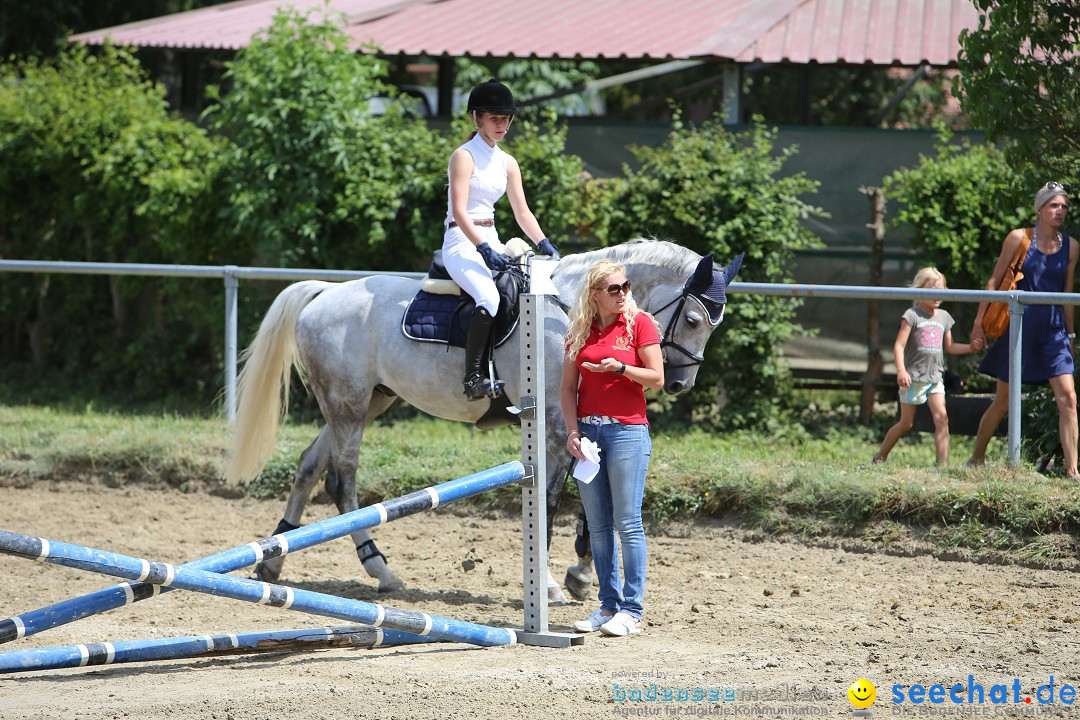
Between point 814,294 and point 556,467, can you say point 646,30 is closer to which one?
point 814,294

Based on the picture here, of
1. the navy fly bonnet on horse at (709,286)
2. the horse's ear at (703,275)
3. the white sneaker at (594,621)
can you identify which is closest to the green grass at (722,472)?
the navy fly bonnet on horse at (709,286)

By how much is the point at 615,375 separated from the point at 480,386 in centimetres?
121

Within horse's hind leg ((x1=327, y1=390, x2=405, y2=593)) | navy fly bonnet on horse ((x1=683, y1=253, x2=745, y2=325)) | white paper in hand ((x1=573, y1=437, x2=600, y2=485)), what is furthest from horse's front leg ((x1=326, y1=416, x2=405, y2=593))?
navy fly bonnet on horse ((x1=683, y1=253, x2=745, y2=325))

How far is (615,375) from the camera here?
533 centimetres

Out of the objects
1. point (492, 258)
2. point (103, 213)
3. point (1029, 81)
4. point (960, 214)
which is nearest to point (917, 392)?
point (1029, 81)

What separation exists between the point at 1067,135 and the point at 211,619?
6577 millimetres

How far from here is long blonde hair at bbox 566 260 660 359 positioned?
5.27m

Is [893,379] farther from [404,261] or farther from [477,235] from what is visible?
[477,235]

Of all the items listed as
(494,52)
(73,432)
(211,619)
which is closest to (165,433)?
(73,432)

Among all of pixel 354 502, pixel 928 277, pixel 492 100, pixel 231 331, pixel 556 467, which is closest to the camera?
pixel 492 100

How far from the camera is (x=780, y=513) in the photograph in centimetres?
757

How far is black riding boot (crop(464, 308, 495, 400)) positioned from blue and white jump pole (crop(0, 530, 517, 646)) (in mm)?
1450

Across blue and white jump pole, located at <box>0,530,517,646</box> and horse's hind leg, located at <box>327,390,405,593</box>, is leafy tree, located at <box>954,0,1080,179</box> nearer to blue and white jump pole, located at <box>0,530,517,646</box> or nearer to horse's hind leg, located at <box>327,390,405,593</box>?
horse's hind leg, located at <box>327,390,405,593</box>

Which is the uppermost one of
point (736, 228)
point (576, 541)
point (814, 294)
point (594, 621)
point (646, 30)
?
point (646, 30)
